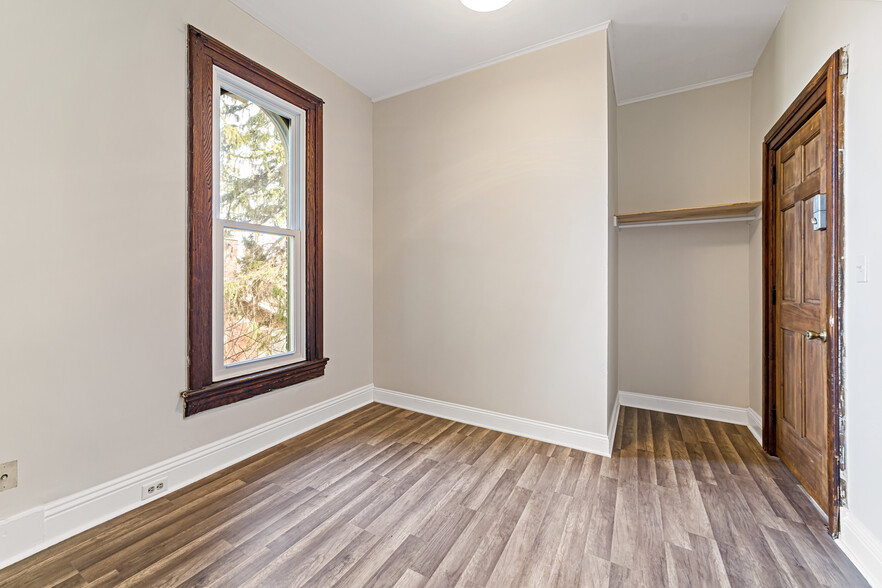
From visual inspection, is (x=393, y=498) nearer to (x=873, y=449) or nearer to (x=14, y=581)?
(x=14, y=581)

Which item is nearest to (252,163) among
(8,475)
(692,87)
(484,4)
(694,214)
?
(484,4)

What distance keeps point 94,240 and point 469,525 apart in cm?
231

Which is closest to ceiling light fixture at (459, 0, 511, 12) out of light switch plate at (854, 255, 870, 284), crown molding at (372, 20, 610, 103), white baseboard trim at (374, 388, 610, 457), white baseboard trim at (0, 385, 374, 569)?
crown molding at (372, 20, 610, 103)

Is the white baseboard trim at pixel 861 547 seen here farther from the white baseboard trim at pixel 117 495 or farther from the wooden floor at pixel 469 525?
the white baseboard trim at pixel 117 495

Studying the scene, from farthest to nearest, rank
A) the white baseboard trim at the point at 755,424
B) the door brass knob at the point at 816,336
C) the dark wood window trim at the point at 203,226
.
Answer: the white baseboard trim at the point at 755,424 < the dark wood window trim at the point at 203,226 < the door brass knob at the point at 816,336

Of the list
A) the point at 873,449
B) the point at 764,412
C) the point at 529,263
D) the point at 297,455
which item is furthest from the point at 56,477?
the point at 764,412

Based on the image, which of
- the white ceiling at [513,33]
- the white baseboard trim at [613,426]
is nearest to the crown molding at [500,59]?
the white ceiling at [513,33]

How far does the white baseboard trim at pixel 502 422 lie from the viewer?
2629 mm

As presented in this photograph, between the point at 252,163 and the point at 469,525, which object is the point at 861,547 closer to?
the point at 469,525

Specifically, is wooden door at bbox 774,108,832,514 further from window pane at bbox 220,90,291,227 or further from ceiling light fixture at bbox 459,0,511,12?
window pane at bbox 220,90,291,227

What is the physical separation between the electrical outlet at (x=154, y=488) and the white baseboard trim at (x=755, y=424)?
12.8 ft

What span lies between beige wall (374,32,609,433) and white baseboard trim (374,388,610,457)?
58 millimetres

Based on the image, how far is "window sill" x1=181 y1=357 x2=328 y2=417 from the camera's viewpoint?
7.20 feet

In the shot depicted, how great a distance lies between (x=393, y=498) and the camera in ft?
6.72
